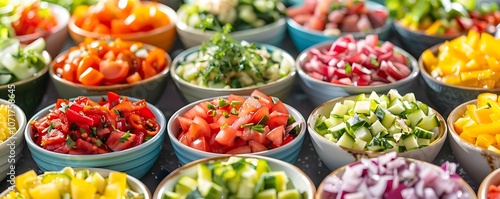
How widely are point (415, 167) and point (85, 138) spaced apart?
110 centimetres

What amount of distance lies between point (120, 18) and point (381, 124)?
1653 mm

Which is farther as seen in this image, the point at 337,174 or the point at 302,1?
the point at 302,1

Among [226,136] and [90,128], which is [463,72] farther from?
[90,128]

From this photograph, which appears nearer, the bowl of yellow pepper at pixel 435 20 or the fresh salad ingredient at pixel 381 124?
the fresh salad ingredient at pixel 381 124

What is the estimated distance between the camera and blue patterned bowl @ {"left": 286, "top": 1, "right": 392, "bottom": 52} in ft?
10.7

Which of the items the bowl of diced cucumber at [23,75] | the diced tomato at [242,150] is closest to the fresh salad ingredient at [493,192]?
the diced tomato at [242,150]

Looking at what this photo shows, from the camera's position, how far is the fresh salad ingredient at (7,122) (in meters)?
2.33

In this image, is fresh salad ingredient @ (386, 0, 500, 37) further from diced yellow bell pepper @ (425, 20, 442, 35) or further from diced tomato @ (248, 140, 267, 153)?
diced tomato @ (248, 140, 267, 153)

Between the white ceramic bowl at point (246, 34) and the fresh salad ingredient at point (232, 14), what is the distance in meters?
0.04

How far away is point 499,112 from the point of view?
2256 mm

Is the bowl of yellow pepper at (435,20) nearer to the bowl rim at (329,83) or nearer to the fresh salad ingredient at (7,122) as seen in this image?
the bowl rim at (329,83)

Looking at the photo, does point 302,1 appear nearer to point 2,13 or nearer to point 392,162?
point 2,13

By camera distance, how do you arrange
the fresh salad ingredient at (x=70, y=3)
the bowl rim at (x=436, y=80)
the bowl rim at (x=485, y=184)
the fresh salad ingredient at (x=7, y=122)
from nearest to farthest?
the bowl rim at (x=485, y=184), the fresh salad ingredient at (x=7, y=122), the bowl rim at (x=436, y=80), the fresh salad ingredient at (x=70, y=3)

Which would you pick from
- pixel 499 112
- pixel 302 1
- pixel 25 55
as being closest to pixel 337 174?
pixel 499 112
